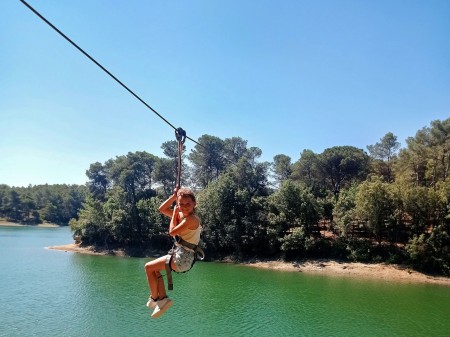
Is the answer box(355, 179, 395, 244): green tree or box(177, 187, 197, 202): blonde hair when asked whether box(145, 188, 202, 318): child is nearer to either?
box(177, 187, 197, 202): blonde hair

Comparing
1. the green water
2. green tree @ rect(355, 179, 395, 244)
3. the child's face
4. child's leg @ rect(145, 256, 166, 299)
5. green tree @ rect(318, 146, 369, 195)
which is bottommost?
the green water

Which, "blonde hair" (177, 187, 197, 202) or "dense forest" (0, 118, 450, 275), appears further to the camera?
"dense forest" (0, 118, 450, 275)

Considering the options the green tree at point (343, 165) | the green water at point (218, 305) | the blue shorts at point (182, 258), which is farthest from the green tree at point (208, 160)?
the blue shorts at point (182, 258)

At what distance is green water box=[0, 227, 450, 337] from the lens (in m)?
19.4

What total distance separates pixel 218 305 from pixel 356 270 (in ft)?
58.2

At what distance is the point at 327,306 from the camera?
24156mm

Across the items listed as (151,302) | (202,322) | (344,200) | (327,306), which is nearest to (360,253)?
(344,200)

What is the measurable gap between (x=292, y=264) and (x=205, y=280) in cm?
1171

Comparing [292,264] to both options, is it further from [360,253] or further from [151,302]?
[151,302]

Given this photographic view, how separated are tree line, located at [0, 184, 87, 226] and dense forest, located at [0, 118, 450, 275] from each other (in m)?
54.5

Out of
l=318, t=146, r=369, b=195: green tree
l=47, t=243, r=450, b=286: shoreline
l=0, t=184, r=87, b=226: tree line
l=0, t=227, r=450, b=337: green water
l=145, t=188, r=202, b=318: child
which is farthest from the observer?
l=0, t=184, r=87, b=226: tree line

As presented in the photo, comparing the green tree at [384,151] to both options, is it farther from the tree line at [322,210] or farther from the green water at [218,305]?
the green water at [218,305]

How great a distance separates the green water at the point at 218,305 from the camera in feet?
63.5

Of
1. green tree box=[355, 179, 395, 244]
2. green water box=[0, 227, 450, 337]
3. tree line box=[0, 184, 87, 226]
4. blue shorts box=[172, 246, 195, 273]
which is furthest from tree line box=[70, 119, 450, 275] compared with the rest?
tree line box=[0, 184, 87, 226]
